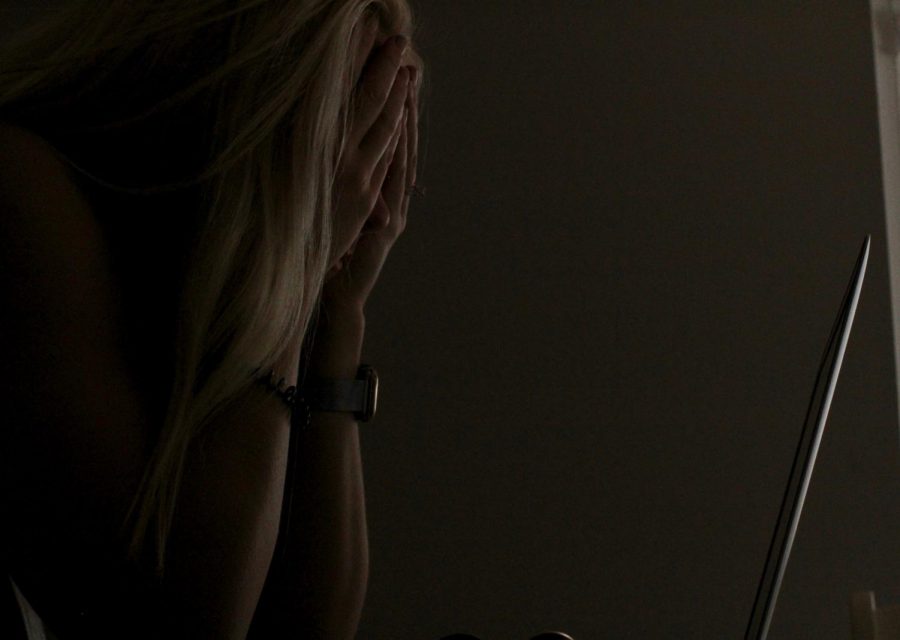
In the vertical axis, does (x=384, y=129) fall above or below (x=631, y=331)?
above

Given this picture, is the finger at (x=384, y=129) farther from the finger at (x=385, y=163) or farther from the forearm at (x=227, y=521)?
the forearm at (x=227, y=521)

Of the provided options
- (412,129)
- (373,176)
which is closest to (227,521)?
(373,176)

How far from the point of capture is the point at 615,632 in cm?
179

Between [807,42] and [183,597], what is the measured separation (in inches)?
63.0

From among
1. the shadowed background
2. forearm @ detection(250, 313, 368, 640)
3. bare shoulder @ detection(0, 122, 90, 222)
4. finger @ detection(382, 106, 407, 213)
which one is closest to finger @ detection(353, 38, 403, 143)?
finger @ detection(382, 106, 407, 213)

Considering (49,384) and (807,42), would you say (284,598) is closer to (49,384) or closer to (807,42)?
(49,384)

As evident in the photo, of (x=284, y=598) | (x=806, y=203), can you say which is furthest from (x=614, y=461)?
(x=284, y=598)

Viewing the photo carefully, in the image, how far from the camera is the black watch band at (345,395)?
1032 millimetres

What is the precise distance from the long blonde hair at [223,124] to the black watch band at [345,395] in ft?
0.58

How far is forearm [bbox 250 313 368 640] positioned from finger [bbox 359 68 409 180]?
18cm

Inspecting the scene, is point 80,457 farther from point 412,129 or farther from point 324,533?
point 412,129

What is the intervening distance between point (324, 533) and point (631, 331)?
3.22ft

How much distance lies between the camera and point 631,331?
187cm

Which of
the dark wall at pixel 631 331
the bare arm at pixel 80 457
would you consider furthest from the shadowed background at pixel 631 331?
the bare arm at pixel 80 457
